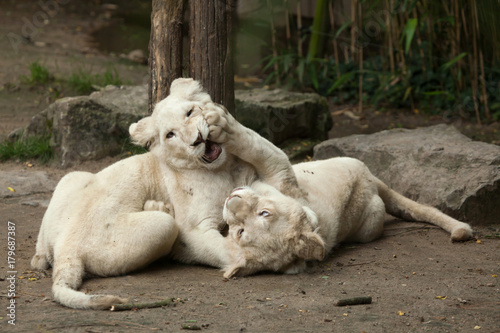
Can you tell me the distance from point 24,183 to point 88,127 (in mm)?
1170

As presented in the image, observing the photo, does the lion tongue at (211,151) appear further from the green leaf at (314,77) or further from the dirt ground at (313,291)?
the green leaf at (314,77)

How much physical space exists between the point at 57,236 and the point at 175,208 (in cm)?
89

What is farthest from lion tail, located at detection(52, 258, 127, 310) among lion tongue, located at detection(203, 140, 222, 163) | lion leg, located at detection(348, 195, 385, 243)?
lion leg, located at detection(348, 195, 385, 243)

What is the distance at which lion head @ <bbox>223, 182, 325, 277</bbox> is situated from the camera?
4.54 meters

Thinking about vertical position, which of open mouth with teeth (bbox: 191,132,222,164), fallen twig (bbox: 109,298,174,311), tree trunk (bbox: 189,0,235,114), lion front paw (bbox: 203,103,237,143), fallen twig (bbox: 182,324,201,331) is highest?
tree trunk (bbox: 189,0,235,114)

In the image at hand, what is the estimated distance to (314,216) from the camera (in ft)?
15.7

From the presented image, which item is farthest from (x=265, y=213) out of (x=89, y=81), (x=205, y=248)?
(x=89, y=81)

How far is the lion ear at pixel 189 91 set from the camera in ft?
16.6

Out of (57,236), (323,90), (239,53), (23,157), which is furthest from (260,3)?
(57,236)

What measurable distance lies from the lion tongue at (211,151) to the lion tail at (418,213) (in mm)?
1843

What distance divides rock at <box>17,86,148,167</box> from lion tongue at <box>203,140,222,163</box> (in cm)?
316

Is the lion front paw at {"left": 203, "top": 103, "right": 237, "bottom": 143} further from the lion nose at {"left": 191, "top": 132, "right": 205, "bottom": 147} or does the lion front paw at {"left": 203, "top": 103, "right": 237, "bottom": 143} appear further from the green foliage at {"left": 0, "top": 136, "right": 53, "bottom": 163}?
the green foliage at {"left": 0, "top": 136, "right": 53, "bottom": 163}

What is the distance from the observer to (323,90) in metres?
11.2

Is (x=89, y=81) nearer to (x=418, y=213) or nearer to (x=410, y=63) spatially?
(x=410, y=63)
